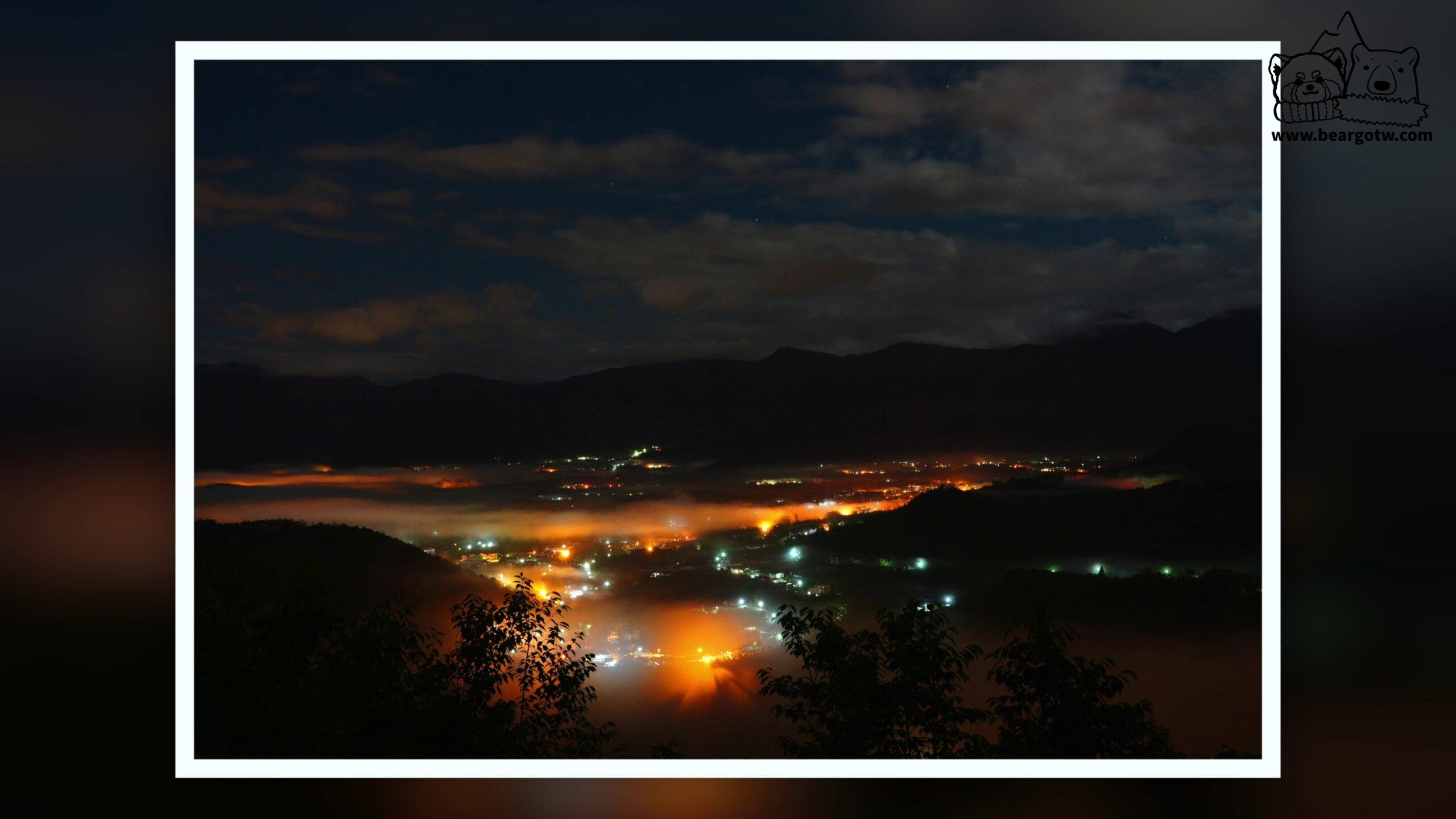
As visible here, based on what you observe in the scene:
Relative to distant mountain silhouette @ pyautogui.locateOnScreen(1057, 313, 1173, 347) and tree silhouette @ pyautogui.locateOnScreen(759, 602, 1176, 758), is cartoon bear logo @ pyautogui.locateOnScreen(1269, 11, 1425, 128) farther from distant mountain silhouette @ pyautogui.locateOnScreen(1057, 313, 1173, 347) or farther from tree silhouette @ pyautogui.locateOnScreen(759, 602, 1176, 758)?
tree silhouette @ pyautogui.locateOnScreen(759, 602, 1176, 758)

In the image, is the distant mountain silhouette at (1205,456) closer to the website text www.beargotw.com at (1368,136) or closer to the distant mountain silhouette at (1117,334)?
the distant mountain silhouette at (1117,334)

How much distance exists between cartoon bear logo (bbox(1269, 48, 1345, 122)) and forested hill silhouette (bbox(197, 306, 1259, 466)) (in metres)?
0.87

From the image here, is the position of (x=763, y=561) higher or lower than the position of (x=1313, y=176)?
lower

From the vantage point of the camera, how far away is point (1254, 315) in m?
2.95

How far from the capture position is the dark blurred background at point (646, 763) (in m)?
2.83

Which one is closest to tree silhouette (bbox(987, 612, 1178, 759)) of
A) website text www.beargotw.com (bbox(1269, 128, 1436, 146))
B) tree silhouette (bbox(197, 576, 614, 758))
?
tree silhouette (bbox(197, 576, 614, 758))

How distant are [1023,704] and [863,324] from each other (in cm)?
166

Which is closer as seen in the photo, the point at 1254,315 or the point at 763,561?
the point at 1254,315

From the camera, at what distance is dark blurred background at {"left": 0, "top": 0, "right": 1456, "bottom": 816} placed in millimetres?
2826

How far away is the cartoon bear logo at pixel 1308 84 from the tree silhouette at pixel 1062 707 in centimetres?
215

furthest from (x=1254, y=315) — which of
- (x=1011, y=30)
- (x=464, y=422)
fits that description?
(x=464, y=422)

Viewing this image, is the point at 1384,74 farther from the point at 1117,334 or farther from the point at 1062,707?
the point at 1062,707

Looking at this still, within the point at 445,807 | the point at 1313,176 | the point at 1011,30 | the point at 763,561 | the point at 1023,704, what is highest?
the point at 1011,30

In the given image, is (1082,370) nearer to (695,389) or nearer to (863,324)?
(863,324)
